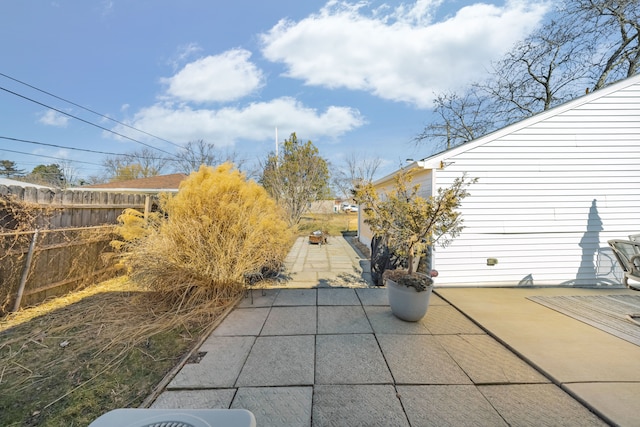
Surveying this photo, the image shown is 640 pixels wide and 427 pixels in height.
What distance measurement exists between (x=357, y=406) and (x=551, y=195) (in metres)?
5.51

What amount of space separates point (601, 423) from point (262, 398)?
2534 mm

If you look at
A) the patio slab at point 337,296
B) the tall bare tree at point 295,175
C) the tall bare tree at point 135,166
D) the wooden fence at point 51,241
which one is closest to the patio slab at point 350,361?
the patio slab at point 337,296

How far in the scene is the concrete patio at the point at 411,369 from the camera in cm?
185

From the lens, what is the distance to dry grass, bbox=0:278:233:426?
199 cm

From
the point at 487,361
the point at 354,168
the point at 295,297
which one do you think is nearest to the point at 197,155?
the point at 354,168

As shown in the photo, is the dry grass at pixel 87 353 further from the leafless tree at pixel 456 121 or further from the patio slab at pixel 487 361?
the leafless tree at pixel 456 121

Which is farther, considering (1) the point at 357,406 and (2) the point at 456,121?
(2) the point at 456,121

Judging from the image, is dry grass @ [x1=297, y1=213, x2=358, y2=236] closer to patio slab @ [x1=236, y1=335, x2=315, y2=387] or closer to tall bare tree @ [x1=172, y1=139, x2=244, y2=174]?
tall bare tree @ [x1=172, y1=139, x2=244, y2=174]

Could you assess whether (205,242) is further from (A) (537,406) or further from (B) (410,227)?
(A) (537,406)

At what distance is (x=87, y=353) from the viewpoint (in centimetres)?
269

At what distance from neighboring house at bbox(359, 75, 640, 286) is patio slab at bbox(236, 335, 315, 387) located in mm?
3239

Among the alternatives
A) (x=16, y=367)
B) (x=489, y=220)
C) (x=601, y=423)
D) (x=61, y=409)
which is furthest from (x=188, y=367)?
(x=489, y=220)

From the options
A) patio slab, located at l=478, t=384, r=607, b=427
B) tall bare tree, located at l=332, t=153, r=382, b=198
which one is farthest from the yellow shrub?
tall bare tree, located at l=332, t=153, r=382, b=198

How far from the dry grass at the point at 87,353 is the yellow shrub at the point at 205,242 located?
1.25ft
